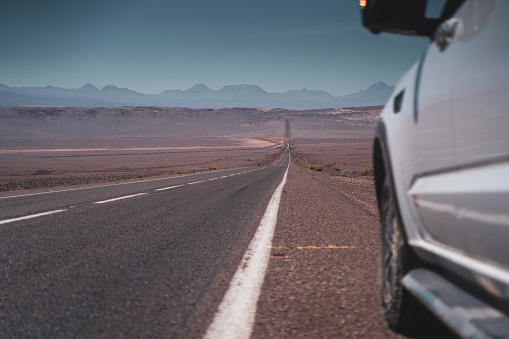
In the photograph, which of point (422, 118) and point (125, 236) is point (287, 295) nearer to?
point (422, 118)

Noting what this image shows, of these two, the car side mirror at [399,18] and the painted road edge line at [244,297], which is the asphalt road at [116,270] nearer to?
the painted road edge line at [244,297]

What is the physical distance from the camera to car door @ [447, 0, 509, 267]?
1229 mm

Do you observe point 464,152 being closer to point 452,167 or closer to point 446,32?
point 452,167

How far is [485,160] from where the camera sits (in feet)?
4.34

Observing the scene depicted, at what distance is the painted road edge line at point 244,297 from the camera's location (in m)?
2.27

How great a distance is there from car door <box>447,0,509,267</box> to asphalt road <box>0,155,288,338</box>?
4.73ft

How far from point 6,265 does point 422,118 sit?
332 cm

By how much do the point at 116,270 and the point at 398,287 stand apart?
7.08 feet

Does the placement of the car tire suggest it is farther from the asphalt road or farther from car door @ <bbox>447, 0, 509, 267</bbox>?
the asphalt road

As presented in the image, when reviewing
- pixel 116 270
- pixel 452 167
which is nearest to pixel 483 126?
pixel 452 167

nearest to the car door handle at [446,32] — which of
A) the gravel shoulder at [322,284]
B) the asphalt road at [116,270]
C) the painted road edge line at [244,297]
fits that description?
the gravel shoulder at [322,284]

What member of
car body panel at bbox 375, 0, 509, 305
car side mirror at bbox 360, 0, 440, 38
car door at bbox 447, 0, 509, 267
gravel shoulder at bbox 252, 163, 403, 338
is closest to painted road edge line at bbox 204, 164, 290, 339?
gravel shoulder at bbox 252, 163, 403, 338

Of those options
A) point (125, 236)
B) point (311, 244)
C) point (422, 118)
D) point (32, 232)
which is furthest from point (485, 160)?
point (32, 232)

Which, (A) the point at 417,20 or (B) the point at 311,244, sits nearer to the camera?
(A) the point at 417,20
